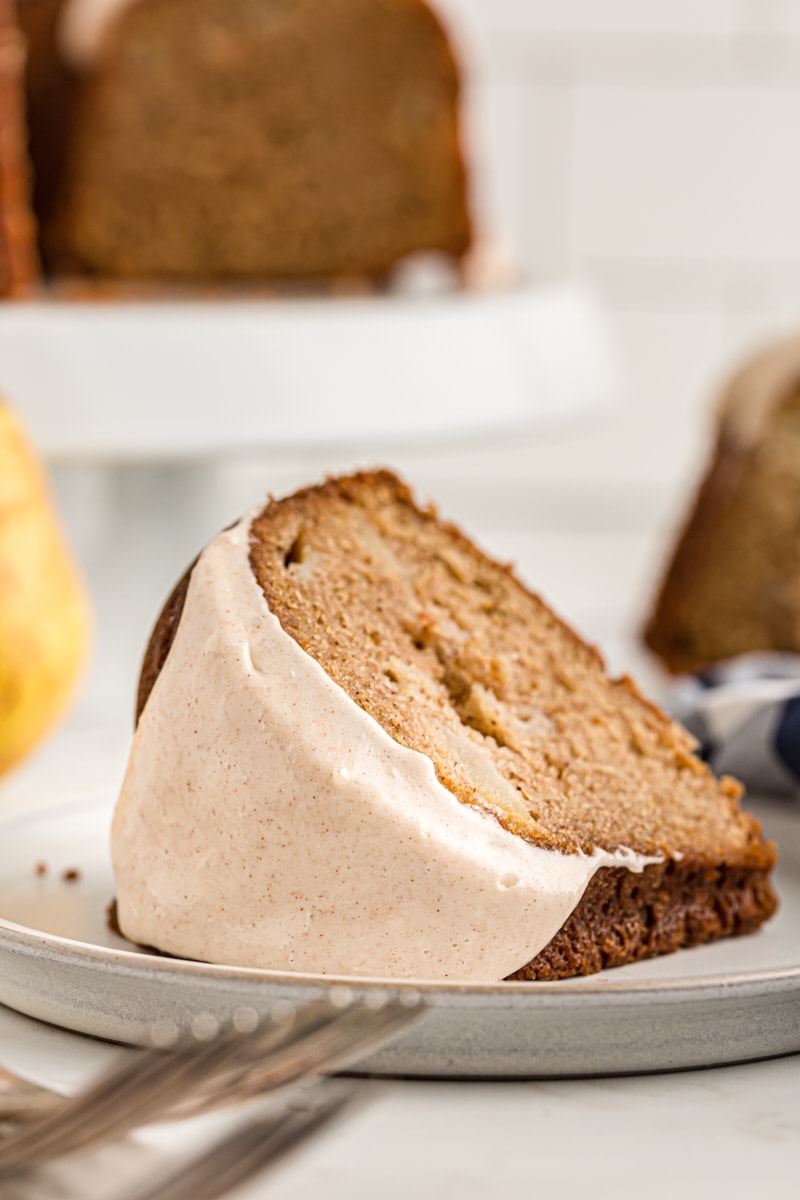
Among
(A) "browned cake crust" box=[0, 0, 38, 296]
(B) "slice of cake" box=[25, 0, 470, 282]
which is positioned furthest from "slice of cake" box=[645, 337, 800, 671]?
(A) "browned cake crust" box=[0, 0, 38, 296]

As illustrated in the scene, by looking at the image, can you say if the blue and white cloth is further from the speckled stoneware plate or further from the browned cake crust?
the browned cake crust

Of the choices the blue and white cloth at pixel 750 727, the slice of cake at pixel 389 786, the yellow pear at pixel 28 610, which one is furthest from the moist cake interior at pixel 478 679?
the yellow pear at pixel 28 610

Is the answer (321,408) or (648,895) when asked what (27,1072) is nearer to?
(648,895)

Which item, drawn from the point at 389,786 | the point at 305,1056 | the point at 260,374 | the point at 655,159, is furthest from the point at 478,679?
the point at 655,159

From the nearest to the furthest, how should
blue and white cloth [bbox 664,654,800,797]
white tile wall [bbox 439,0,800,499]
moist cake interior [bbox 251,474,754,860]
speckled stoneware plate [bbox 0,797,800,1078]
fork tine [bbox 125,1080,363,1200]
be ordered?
fork tine [bbox 125,1080,363,1200] < speckled stoneware plate [bbox 0,797,800,1078] < moist cake interior [bbox 251,474,754,860] < blue and white cloth [bbox 664,654,800,797] < white tile wall [bbox 439,0,800,499]

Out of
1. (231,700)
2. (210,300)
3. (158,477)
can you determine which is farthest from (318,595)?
(158,477)

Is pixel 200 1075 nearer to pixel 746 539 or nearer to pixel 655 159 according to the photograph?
pixel 746 539
